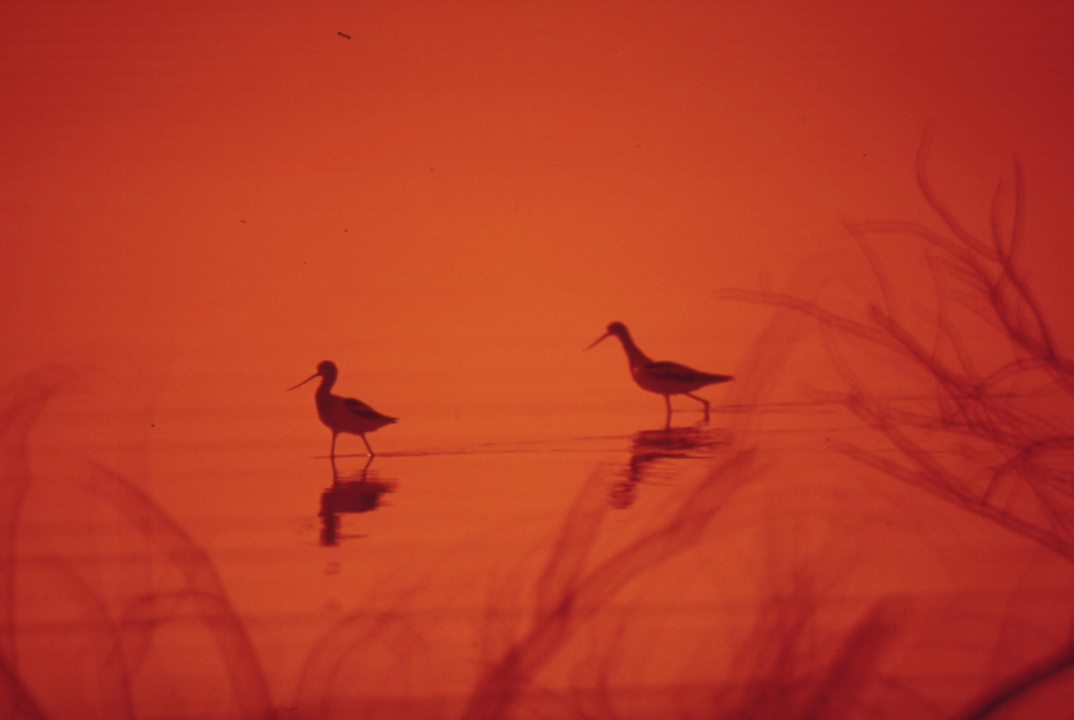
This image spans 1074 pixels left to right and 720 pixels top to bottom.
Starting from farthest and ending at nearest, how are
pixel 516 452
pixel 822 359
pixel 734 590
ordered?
pixel 822 359
pixel 516 452
pixel 734 590

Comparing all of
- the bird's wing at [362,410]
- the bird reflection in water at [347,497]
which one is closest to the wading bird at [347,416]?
the bird's wing at [362,410]

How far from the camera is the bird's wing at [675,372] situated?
88.0 inches

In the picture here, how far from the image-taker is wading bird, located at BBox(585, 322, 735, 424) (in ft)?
7.36

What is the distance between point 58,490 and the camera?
182 centimetres

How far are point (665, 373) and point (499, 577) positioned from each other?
98cm

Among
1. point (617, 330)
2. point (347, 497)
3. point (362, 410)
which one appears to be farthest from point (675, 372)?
point (347, 497)

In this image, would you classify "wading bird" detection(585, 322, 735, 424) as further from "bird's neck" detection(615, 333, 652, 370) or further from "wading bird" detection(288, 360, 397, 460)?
"wading bird" detection(288, 360, 397, 460)

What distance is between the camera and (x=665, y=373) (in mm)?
2303

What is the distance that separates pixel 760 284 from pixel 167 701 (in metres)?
1.45

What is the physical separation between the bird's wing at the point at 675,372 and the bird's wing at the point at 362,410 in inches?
24.3

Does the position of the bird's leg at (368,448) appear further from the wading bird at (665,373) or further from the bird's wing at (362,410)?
the wading bird at (665,373)

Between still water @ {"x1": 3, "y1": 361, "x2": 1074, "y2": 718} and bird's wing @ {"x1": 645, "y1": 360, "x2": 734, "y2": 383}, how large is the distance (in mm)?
172

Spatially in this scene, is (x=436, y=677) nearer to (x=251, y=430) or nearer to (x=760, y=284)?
(x=251, y=430)

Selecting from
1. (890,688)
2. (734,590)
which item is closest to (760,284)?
(734,590)
